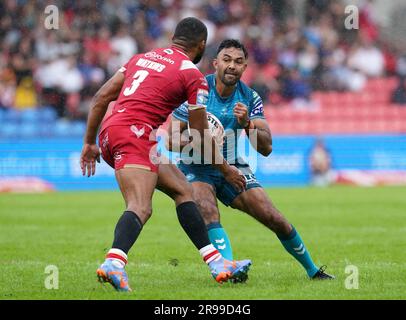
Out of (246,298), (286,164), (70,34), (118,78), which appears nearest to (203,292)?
(246,298)

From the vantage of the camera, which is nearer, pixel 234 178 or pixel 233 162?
pixel 234 178

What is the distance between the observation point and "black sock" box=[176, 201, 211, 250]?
7312mm

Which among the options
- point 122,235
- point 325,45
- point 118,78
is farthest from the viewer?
point 325,45

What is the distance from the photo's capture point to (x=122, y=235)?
22.7 ft

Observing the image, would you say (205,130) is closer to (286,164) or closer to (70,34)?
(286,164)

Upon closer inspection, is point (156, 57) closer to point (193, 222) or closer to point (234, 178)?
point (234, 178)

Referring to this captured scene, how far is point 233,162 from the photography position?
27.7ft

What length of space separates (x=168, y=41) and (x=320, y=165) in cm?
548

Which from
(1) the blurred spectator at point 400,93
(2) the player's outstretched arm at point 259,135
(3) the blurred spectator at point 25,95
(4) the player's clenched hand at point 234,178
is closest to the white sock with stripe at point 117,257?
(4) the player's clenched hand at point 234,178

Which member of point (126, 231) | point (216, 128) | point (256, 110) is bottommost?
point (126, 231)

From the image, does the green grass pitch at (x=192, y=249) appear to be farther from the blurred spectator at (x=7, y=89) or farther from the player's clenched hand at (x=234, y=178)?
the blurred spectator at (x=7, y=89)

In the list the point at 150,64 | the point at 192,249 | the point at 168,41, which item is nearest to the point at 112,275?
the point at 150,64
